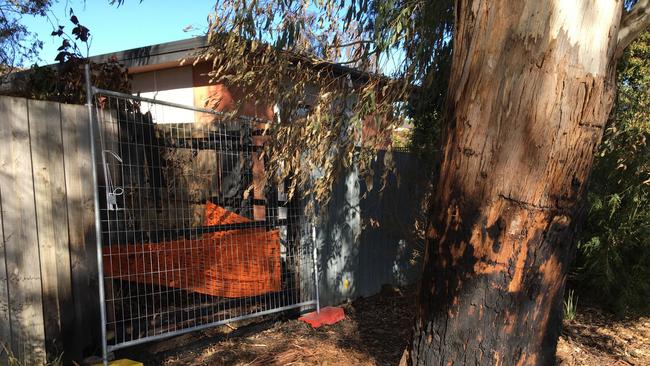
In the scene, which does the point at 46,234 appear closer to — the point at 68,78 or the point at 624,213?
the point at 68,78

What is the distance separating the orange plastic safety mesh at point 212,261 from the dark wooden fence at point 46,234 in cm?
29

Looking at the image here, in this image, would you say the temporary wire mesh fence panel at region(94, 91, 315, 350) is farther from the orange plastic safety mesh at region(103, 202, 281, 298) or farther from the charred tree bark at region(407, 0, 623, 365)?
the charred tree bark at region(407, 0, 623, 365)

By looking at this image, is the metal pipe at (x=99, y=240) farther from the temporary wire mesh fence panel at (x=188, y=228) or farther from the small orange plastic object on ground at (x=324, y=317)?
the small orange plastic object on ground at (x=324, y=317)

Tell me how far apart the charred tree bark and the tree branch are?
14 cm

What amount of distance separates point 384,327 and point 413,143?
2.84m

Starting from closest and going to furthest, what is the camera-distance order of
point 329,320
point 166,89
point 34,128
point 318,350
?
point 34,128 < point 318,350 < point 329,320 < point 166,89

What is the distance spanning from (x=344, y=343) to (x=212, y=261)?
1.48 metres

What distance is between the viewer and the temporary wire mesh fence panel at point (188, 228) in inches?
156

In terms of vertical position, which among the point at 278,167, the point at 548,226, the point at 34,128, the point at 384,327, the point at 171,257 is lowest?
the point at 384,327

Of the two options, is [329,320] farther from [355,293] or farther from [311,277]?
[355,293]

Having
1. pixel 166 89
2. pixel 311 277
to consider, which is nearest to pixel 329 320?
pixel 311 277

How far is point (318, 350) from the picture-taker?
438cm

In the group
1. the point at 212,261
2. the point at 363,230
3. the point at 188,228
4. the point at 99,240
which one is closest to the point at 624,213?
the point at 363,230

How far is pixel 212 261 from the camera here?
456cm
